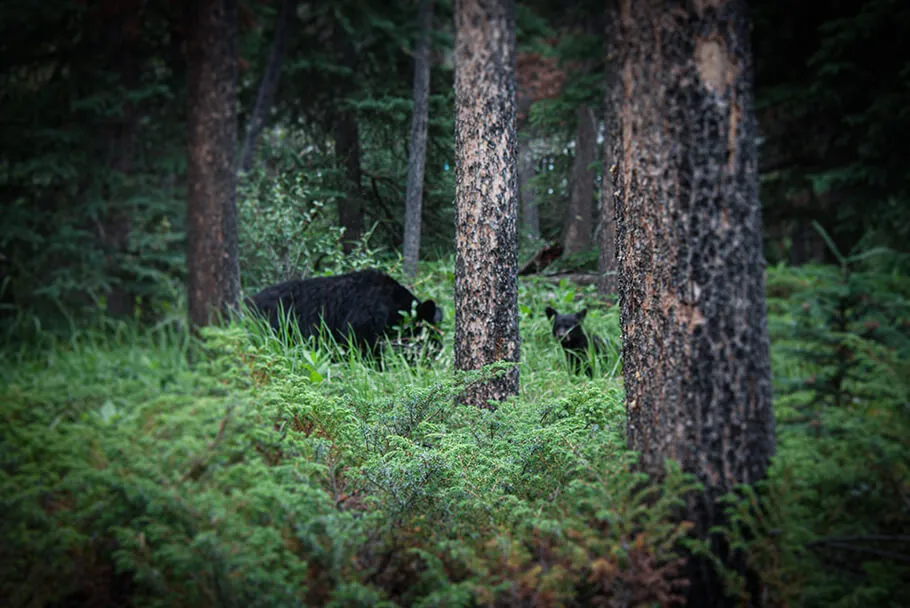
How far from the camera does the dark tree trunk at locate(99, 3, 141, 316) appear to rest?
9.82m

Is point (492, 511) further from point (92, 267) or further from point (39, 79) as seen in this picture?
point (39, 79)

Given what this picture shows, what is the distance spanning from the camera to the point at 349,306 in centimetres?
681

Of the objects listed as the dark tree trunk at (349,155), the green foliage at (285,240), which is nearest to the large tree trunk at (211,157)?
the green foliage at (285,240)

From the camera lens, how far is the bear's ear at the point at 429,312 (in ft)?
22.1

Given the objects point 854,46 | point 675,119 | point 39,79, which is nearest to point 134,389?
point 675,119

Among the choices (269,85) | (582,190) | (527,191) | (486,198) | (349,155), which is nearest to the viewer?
(486,198)

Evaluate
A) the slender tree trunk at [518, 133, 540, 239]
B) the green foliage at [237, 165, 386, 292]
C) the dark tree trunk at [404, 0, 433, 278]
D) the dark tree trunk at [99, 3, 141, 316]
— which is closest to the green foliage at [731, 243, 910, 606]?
the green foliage at [237, 165, 386, 292]

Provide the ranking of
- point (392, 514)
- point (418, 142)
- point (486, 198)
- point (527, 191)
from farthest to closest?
1. point (527, 191)
2. point (418, 142)
3. point (486, 198)
4. point (392, 514)

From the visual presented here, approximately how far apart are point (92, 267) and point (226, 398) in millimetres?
8380

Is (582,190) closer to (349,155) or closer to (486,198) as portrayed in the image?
(349,155)

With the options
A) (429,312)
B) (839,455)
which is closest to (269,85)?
(429,312)

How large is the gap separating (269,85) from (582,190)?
6.70 metres

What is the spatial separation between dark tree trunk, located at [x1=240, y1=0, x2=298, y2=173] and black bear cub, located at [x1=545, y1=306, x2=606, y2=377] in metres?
6.96

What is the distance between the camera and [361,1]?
35.6 ft
